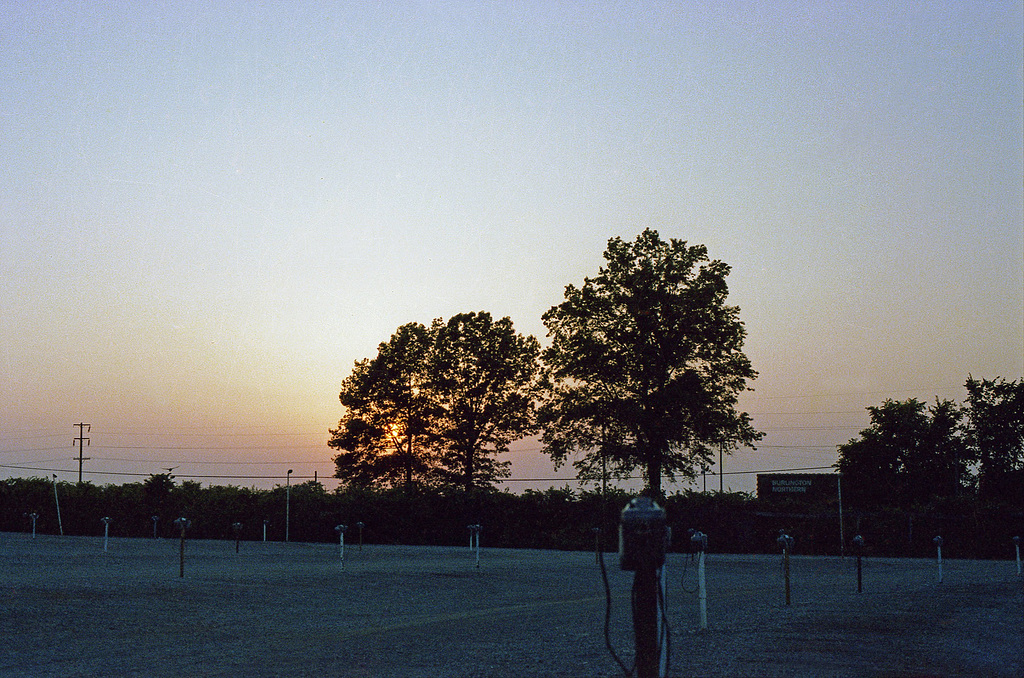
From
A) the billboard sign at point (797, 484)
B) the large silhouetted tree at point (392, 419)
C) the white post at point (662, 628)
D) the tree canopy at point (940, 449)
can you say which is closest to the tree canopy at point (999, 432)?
the tree canopy at point (940, 449)

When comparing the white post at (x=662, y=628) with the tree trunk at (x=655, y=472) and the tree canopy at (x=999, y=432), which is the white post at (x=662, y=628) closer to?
the tree trunk at (x=655, y=472)

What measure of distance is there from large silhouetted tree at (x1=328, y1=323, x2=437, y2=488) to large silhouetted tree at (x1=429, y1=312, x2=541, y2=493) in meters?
1.30

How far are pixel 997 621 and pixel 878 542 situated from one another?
31883mm

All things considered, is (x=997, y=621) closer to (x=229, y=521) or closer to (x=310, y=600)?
(x=310, y=600)

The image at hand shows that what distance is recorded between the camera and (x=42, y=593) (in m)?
19.5

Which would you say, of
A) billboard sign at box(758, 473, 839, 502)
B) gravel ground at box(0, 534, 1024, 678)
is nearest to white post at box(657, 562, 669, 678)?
gravel ground at box(0, 534, 1024, 678)

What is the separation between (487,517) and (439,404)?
61.8 ft

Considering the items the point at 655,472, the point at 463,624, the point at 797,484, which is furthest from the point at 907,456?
the point at 463,624

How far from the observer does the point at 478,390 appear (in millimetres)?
71812

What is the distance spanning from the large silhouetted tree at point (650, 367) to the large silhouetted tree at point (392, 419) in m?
21.1

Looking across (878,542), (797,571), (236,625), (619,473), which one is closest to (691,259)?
(619,473)

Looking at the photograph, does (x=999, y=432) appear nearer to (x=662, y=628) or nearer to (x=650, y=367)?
(x=650, y=367)

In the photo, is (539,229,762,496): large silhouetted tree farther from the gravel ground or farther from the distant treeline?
the gravel ground

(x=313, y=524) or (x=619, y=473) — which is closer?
(x=619, y=473)
